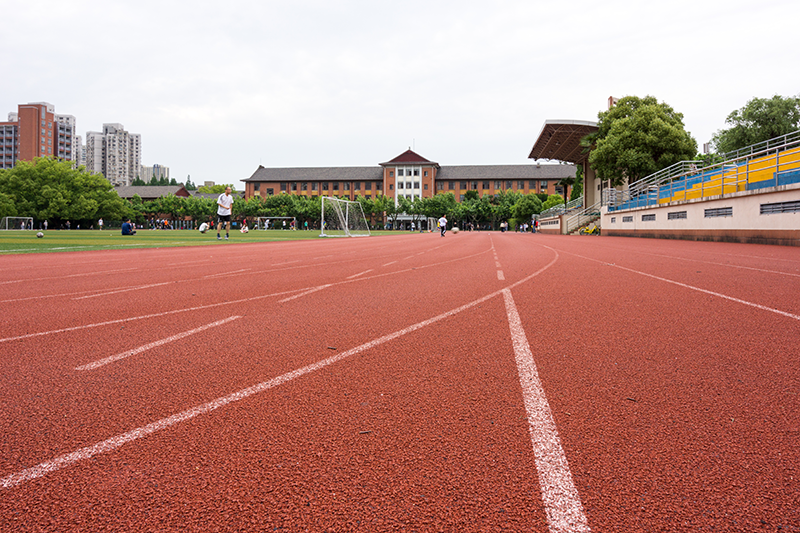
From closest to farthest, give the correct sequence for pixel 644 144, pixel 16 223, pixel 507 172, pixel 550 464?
pixel 550 464
pixel 644 144
pixel 16 223
pixel 507 172

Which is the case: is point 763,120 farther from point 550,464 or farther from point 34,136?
point 34,136

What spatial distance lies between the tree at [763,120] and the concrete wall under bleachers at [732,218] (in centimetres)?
3551

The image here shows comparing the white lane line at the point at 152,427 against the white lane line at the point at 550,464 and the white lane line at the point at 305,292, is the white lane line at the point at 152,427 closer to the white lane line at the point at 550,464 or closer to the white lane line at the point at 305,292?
the white lane line at the point at 550,464

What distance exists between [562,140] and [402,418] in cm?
5446

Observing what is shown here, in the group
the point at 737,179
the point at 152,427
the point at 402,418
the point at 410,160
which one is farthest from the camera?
the point at 410,160

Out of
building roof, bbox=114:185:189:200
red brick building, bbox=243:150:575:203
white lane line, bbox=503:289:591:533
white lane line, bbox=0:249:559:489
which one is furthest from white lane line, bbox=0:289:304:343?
building roof, bbox=114:185:189:200

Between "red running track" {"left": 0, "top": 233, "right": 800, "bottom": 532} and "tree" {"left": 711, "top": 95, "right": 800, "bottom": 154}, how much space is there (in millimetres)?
61627

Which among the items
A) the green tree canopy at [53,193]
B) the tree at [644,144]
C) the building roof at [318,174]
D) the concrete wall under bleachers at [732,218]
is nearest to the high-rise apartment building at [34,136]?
the building roof at [318,174]

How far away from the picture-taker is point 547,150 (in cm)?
5628

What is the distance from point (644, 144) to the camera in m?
35.9

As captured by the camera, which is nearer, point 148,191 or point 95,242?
point 95,242

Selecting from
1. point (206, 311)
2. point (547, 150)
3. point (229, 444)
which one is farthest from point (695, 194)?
point (547, 150)

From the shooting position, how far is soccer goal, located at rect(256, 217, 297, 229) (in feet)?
307

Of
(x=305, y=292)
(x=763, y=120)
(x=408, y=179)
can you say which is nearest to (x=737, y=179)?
(x=305, y=292)
